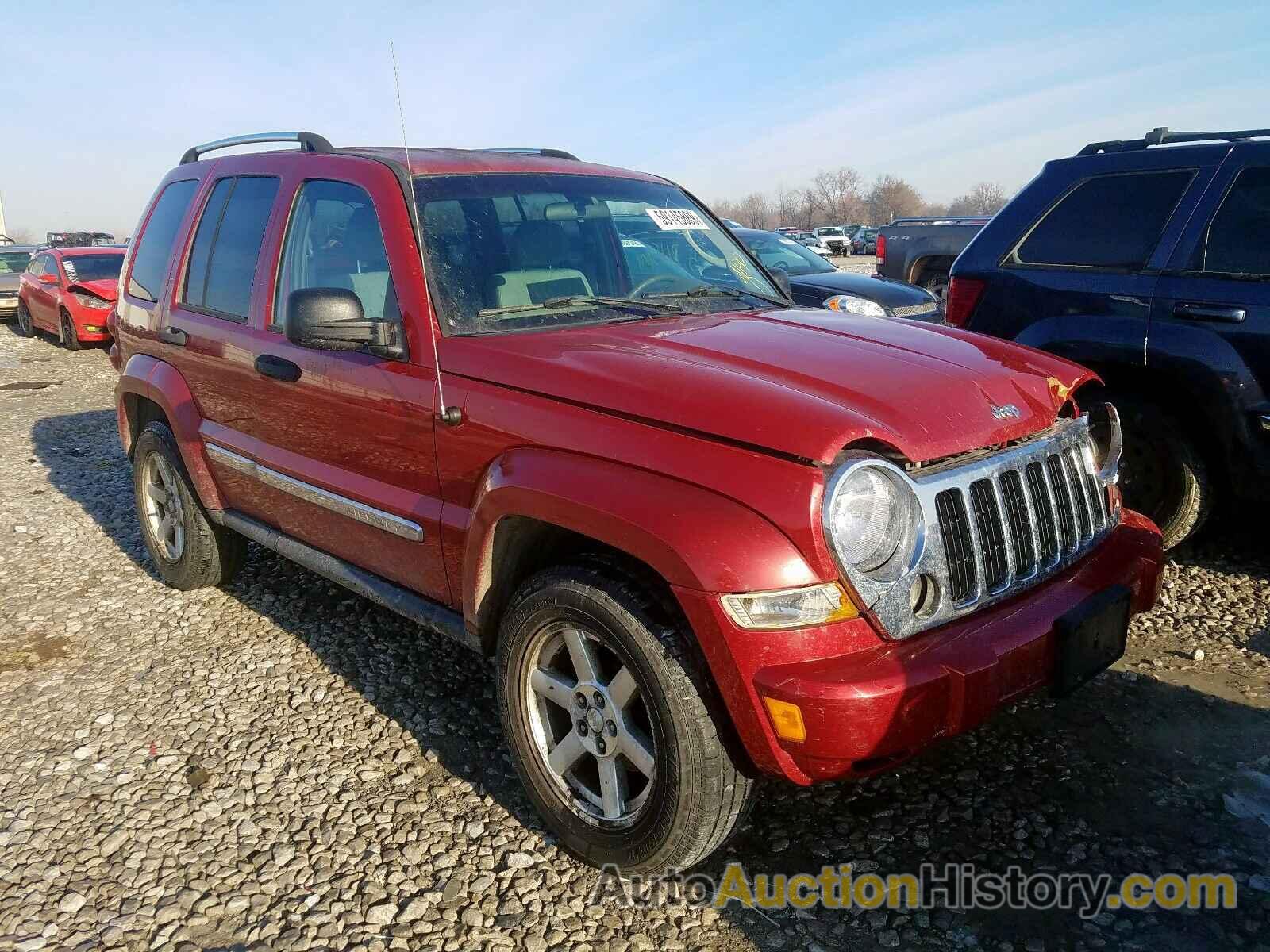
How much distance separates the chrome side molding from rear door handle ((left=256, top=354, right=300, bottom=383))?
39 centimetres

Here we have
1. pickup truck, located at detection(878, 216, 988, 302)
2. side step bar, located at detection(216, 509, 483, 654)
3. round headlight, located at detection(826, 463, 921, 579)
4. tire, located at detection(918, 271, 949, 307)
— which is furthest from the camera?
tire, located at detection(918, 271, 949, 307)

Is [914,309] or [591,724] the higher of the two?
[914,309]

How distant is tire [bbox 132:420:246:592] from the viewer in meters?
4.51

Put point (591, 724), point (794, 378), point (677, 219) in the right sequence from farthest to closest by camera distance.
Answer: point (677, 219)
point (591, 724)
point (794, 378)

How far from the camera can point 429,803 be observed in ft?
9.79

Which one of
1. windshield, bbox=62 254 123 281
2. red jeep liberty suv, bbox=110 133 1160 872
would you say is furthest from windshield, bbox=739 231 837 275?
windshield, bbox=62 254 123 281

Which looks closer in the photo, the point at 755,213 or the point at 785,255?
the point at 785,255

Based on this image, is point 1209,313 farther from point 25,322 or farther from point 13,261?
point 13,261

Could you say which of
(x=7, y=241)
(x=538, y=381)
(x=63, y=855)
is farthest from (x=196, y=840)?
(x=7, y=241)

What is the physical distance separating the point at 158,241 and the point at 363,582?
241cm

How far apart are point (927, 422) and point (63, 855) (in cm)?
273

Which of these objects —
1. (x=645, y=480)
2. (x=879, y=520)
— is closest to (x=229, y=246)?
(x=645, y=480)

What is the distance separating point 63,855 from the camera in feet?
9.12

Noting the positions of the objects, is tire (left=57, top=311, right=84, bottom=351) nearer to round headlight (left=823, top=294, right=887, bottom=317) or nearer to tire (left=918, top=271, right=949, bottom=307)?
round headlight (left=823, top=294, right=887, bottom=317)
